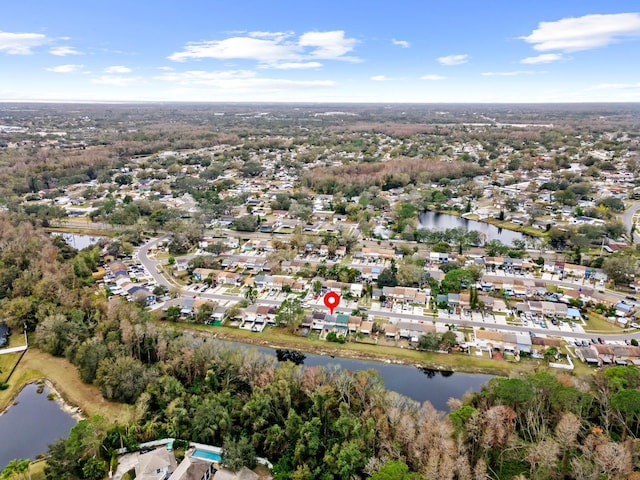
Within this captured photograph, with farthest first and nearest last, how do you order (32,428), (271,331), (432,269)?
(432,269) → (271,331) → (32,428)

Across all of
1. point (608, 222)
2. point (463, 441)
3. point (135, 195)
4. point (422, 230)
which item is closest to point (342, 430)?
point (463, 441)

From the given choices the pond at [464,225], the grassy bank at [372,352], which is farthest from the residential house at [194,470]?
the pond at [464,225]

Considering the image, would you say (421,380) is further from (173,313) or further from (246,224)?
(246,224)

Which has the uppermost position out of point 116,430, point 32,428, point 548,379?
point 548,379

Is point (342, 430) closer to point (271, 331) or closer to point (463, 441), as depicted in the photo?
point (463, 441)

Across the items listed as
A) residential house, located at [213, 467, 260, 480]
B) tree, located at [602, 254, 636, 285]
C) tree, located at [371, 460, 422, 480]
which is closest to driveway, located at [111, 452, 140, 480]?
residential house, located at [213, 467, 260, 480]
